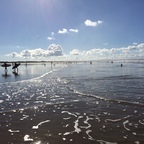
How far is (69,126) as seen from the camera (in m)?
12.8

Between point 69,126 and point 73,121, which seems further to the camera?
point 73,121

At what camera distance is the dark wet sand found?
10719mm

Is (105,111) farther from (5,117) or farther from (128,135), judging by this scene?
(5,117)

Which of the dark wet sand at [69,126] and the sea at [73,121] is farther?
the sea at [73,121]

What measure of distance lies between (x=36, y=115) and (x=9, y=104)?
5.14 m

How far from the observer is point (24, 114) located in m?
15.8

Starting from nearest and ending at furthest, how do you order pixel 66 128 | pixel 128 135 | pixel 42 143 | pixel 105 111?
1. pixel 42 143
2. pixel 128 135
3. pixel 66 128
4. pixel 105 111

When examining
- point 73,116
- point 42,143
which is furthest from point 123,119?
point 42,143

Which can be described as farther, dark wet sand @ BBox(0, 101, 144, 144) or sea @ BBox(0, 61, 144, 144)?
sea @ BBox(0, 61, 144, 144)

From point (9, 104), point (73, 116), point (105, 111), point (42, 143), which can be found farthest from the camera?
point (9, 104)

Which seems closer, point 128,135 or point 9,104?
point 128,135

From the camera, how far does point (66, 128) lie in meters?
12.5

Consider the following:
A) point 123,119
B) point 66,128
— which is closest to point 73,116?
point 66,128

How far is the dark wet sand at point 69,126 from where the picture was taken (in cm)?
1072
